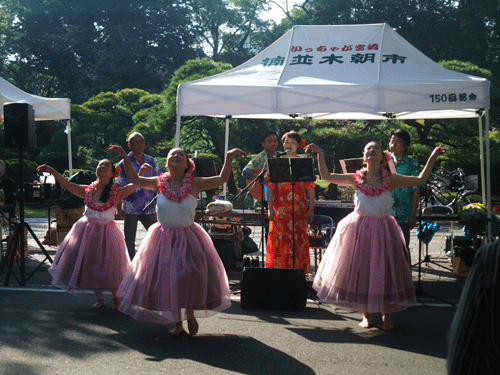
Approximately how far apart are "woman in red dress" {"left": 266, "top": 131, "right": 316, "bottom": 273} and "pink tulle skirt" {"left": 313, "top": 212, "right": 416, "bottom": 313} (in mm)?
1377

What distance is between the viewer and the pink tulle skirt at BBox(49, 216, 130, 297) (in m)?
6.36

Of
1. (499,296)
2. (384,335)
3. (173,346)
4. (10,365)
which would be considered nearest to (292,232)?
(384,335)

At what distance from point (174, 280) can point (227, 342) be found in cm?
74

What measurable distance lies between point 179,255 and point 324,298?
1.49m

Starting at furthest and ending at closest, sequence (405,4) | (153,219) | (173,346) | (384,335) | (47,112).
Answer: (405,4) < (47,112) < (153,219) < (384,335) < (173,346)

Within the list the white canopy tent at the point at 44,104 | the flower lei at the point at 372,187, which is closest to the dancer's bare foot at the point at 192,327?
the flower lei at the point at 372,187

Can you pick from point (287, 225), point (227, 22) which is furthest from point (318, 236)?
point (227, 22)

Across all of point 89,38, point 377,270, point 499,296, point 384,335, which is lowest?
point 384,335

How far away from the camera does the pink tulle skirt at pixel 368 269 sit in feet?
18.3

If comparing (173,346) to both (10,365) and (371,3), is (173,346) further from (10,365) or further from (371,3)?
(371,3)

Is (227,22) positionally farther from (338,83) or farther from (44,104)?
(338,83)

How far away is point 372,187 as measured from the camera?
19.3 feet

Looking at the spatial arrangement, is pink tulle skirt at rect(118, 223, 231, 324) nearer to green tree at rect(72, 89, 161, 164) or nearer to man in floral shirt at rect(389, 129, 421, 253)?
man in floral shirt at rect(389, 129, 421, 253)

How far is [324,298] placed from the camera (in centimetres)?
580
